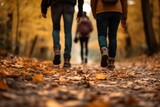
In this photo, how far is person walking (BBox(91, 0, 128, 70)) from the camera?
711 cm

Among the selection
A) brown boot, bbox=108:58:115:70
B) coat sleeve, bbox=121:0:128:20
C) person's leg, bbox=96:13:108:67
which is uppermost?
coat sleeve, bbox=121:0:128:20

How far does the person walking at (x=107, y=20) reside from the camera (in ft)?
23.3

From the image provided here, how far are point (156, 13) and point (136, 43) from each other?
17.0 ft

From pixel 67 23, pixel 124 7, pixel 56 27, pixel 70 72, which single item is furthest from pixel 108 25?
pixel 70 72

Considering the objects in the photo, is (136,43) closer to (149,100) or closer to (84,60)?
(84,60)

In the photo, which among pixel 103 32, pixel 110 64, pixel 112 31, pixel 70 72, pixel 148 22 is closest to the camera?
pixel 70 72

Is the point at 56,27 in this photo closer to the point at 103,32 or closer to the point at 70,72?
the point at 103,32

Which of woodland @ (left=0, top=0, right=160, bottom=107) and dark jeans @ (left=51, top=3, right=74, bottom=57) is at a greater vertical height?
dark jeans @ (left=51, top=3, right=74, bottom=57)

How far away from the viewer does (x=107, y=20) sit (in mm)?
7207

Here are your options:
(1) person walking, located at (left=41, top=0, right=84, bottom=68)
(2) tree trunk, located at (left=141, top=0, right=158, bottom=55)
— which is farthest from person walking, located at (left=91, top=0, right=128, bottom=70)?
(2) tree trunk, located at (left=141, top=0, right=158, bottom=55)

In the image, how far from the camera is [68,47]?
7.26m

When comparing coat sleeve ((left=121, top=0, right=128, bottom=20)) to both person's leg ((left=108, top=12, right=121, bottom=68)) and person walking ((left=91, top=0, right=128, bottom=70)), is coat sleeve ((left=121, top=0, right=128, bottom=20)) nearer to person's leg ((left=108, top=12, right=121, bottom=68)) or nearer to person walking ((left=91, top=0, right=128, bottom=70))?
person walking ((left=91, top=0, right=128, bottom=70))

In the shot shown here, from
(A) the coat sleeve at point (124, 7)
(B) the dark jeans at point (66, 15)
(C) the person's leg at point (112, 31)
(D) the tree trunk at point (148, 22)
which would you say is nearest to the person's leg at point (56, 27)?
(B) the dark jeans at point (66, 15)

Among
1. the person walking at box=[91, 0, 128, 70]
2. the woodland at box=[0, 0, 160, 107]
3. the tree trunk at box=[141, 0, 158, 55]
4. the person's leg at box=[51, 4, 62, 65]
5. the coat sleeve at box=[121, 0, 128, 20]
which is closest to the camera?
the woodland at box=[0, 0, 160, 107]
